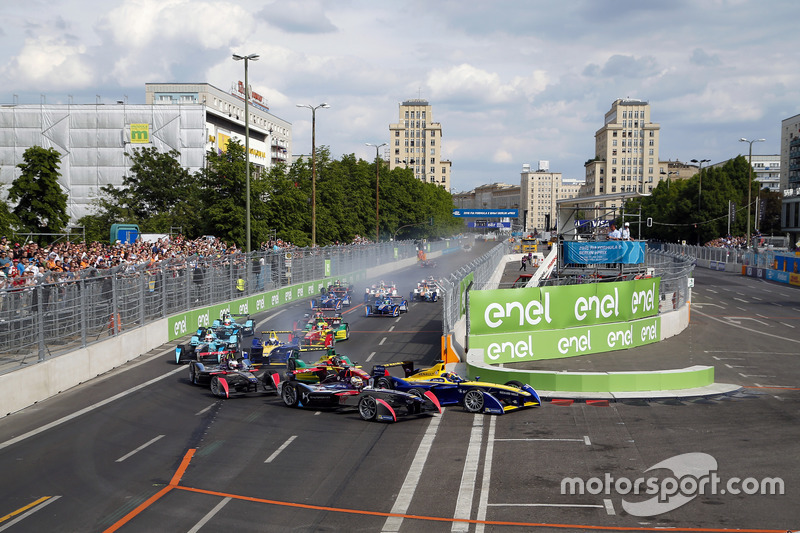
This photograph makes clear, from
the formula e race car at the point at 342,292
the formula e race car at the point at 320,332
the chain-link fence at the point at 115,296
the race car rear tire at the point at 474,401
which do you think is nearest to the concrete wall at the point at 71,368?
the chain-link fence at the point at 115,296

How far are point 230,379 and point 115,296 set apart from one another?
6.63 m

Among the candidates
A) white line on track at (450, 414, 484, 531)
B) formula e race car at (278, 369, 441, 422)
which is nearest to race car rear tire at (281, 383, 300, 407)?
formula e race car at (278, 369, 441, 422)

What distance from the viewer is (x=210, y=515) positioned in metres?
11.2

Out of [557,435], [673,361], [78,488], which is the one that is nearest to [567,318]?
[673,361]

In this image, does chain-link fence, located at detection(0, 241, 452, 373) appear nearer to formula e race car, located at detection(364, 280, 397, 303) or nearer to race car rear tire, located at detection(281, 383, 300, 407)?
formula e race car, located at detection(364, 280, 397, 303)

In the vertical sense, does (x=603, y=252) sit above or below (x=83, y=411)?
above

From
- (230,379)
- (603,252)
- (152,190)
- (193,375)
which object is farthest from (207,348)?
(152,190)

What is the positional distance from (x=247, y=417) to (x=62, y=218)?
47879 mm

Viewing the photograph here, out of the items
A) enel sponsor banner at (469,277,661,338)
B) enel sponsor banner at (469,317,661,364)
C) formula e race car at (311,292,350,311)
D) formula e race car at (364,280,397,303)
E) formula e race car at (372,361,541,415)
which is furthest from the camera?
formula e race car at (364,280,397,303)

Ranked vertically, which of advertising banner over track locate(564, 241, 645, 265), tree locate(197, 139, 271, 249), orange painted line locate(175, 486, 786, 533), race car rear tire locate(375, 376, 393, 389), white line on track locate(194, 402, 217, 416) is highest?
tree locate(197, 139, 271, 249)

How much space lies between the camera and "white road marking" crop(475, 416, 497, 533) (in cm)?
1114

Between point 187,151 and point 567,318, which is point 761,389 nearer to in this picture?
point 567,318
